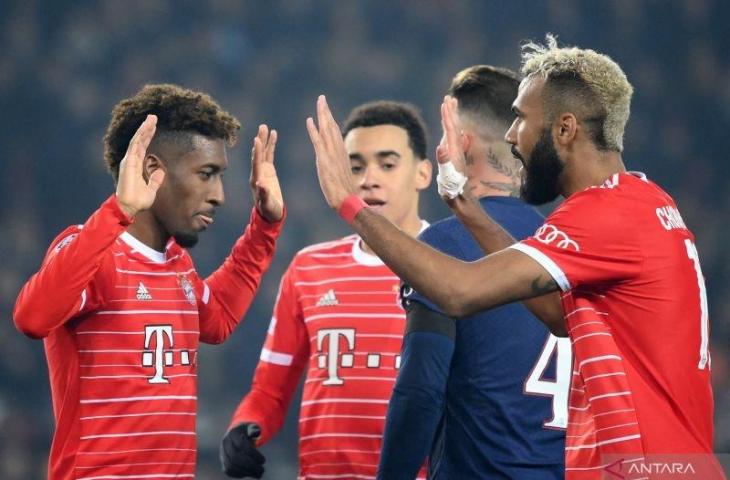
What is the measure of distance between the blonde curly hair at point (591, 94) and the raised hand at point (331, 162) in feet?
1.74

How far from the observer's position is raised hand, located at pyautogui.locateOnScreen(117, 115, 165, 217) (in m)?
2.69

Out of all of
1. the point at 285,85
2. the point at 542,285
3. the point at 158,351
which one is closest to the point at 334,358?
the point at 158,351

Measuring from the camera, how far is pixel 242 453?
11.9 feet

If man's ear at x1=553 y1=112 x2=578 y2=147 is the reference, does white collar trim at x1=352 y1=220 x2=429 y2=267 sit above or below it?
below

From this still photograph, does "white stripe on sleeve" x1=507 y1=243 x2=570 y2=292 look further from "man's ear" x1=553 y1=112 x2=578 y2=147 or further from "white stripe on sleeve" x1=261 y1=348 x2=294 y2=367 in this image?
"white stripe on sleeve" x1=261 y1=348 x2=294 y2=367

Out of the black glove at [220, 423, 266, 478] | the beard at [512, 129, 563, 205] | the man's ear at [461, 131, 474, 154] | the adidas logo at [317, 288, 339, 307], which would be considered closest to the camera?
the beard at [512, 129, 563, 205]

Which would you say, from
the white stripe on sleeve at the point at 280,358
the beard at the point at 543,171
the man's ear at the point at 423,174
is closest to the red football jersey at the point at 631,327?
the beard at the point at 543,171

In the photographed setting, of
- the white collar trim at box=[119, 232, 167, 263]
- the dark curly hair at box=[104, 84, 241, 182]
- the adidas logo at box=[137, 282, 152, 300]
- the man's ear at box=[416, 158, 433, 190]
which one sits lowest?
the adidas logo at box=[137, 282, 152, 300]

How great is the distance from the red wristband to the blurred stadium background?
4.59 m

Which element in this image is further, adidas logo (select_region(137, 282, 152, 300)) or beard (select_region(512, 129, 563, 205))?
adidas logo (select_region(137, 282, 152, 300))

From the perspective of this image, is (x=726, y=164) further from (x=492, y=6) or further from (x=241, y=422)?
(x=241, y=422)

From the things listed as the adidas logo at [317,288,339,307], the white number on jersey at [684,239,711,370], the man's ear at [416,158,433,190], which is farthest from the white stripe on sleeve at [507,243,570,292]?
the man's ear at [416,158,433,190]

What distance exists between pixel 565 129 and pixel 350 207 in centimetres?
58

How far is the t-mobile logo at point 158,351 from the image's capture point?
2934mm
